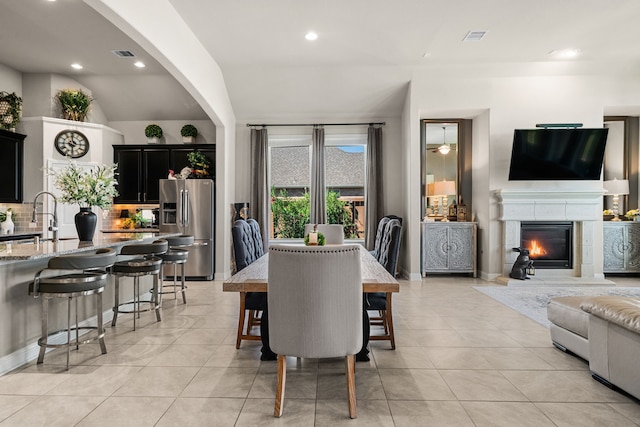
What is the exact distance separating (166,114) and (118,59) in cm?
143

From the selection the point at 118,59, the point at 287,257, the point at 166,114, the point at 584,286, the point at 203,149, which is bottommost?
the point at 584,286

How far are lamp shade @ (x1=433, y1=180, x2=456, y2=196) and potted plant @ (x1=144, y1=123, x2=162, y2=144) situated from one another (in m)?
4.97

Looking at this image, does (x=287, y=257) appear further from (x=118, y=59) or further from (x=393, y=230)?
(x=118, y=59)

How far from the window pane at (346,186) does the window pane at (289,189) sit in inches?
18.1

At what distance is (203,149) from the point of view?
666cm

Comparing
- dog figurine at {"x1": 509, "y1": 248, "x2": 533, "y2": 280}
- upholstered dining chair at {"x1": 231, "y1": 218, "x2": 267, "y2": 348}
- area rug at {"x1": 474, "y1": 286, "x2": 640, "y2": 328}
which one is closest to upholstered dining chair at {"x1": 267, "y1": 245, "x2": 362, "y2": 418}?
upholstered dining chair at {"x1": 231, "y1": 218, "x2": 267, "y2": 348}

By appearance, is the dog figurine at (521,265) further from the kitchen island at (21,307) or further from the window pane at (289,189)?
the kitchen island at (21,307)

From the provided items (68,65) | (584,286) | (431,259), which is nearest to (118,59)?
(68,65)

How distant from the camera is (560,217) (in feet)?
19.6

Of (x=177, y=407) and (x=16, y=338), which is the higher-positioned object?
(x=16, y=338)

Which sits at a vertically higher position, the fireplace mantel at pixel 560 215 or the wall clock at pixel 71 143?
the wall clock at pixel 71 143

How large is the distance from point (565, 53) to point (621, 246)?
3358 millimetres

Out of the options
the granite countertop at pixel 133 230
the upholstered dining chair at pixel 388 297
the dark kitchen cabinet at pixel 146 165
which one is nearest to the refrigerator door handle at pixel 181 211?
the granite countertop at pixel 133 230

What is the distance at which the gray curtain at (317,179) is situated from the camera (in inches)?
269
